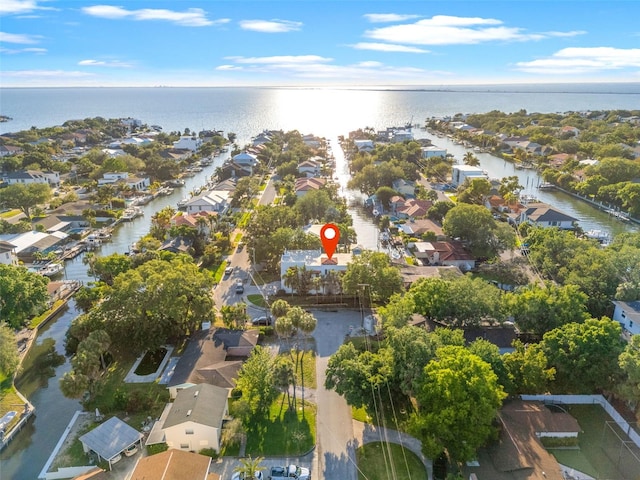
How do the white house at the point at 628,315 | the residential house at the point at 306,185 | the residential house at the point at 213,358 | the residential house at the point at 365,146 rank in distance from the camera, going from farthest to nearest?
the residential house at the point at 365,146 < the residential house at the point at 306,185 < the white house at the point at 628,315 < the residential house at the point at 213,358

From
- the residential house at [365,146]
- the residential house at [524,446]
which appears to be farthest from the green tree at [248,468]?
the residential house at [365,146]

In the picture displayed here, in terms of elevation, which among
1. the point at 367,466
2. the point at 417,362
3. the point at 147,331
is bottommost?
the point at 367,466

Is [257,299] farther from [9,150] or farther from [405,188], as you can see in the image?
[9,150]

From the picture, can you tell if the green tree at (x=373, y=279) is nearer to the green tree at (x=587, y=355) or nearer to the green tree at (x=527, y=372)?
the green tree at (x=527, y=372)

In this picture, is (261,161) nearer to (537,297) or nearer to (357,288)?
(357,288)

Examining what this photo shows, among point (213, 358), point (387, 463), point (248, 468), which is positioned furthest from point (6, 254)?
point (387, 463)

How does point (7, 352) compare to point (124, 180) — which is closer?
point (7, 352)

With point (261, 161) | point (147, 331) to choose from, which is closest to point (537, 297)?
point (147, 331)
